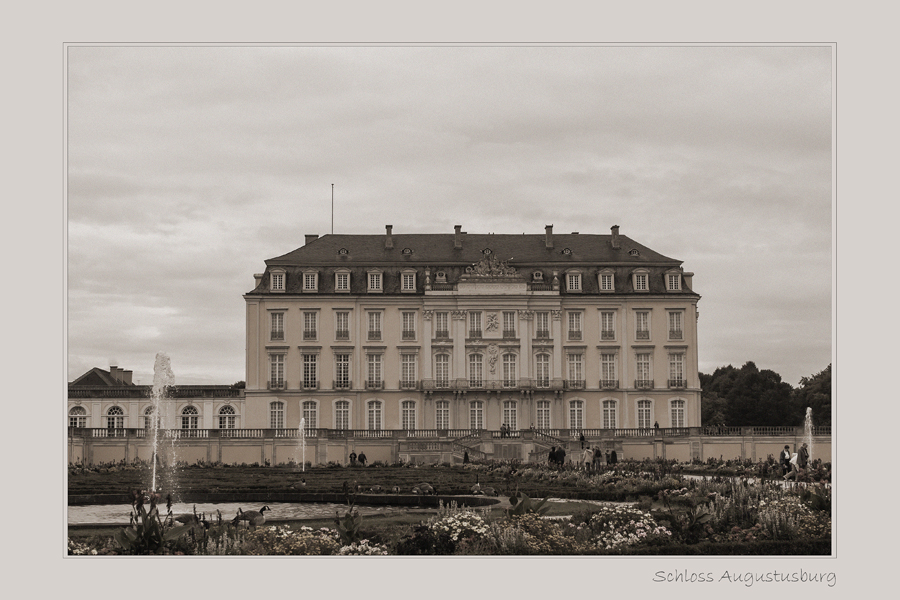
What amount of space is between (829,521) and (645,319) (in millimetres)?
39687

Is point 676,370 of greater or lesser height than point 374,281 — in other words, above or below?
below

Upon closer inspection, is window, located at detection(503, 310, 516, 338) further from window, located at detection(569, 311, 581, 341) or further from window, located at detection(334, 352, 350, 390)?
window, located at detection(334, 352, 350, 390)

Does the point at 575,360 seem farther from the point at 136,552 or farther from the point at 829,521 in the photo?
the point at 136,552

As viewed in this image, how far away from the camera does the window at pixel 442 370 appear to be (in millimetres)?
56406

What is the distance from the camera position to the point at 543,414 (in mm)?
56000

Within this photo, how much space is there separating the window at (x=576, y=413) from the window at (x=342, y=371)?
1098cm

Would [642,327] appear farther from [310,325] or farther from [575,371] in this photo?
[310,325]

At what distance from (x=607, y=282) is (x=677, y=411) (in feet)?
23.7

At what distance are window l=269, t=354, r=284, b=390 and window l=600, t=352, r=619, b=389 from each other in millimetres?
15690

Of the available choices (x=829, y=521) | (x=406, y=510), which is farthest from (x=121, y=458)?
(x=829, y=521)

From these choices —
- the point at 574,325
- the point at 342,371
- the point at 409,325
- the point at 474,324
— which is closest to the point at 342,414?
A: the point at 342,371

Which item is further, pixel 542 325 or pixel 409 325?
pixel 409 325

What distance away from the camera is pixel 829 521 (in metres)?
17.7

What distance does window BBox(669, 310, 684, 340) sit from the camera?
57.0 meters
